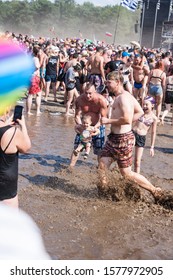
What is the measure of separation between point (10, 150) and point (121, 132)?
8.78 ft

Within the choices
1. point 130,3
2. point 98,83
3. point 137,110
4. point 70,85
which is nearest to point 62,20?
point 130,3

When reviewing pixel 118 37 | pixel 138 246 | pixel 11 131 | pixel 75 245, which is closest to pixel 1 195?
pixel 11 131

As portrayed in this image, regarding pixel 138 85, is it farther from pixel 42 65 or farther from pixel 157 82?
pixel 42 65

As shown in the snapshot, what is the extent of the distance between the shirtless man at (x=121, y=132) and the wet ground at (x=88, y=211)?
0.22m

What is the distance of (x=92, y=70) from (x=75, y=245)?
28.5 ft

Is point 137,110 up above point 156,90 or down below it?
above

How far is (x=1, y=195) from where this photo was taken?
3326mm

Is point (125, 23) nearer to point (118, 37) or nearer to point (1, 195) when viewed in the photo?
point (118, 37)

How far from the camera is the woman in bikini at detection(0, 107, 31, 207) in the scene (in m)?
3.13

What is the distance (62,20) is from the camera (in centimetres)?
10169

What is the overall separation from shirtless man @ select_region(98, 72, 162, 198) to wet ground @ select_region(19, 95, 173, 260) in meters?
0.22

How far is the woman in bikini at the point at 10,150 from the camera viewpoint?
313 cm

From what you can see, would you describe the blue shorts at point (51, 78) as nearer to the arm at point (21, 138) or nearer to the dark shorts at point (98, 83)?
the dark shorts at point (98, 83)

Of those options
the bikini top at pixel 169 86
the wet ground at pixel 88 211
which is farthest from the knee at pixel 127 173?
the bikini top at pixel 169 86
